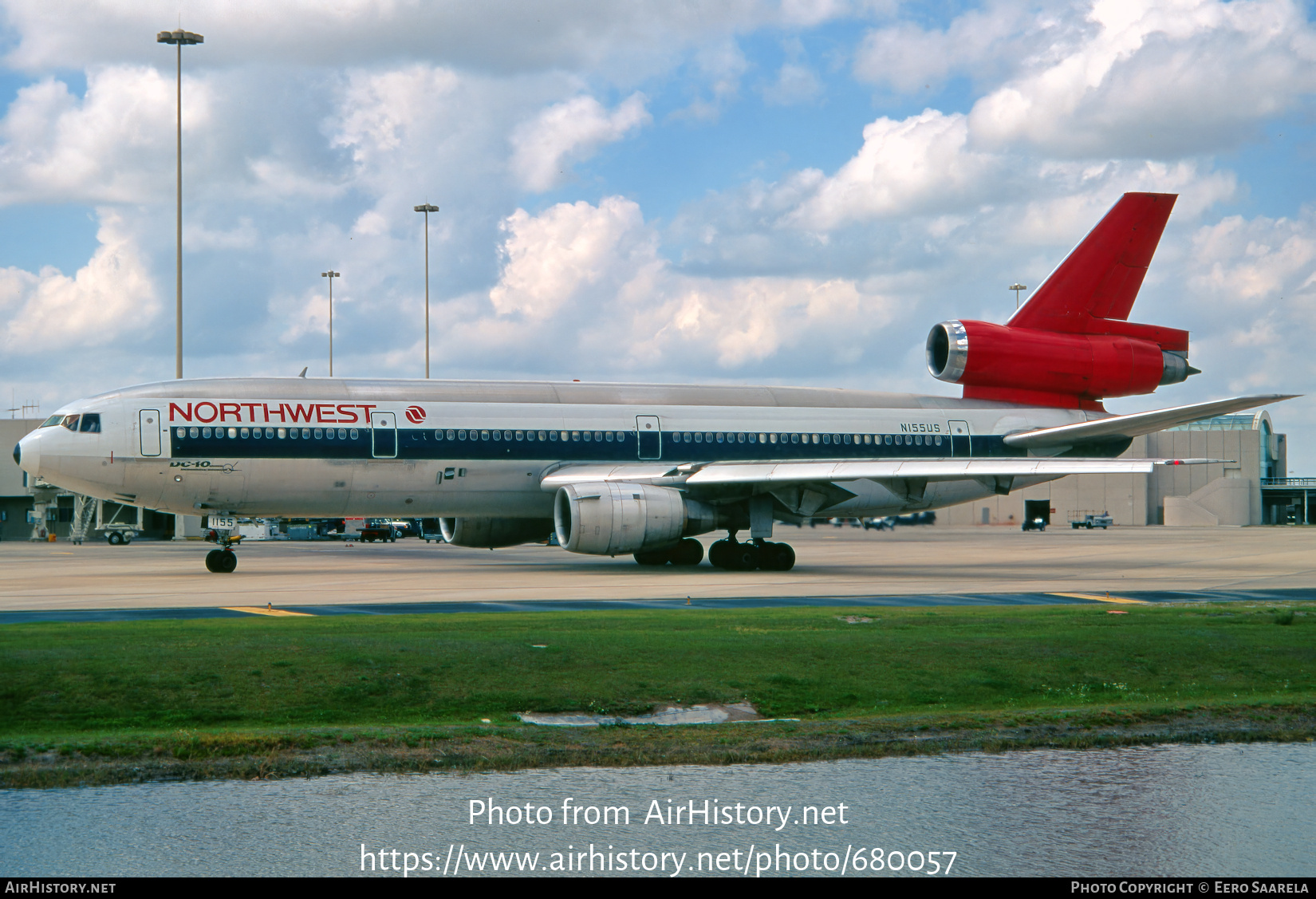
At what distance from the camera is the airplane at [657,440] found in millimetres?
28406

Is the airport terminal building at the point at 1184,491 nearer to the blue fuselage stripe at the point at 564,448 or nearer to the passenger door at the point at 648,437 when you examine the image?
the blue fuselage stripe at the point at 564,448

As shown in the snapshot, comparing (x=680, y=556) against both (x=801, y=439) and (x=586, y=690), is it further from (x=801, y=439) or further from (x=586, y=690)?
(x=586, y=690)

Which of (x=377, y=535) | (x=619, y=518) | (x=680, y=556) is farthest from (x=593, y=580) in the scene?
(x=377, y=535)

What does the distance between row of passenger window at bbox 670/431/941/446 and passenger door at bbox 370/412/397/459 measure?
24.0 feet

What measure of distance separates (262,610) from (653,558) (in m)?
16.4

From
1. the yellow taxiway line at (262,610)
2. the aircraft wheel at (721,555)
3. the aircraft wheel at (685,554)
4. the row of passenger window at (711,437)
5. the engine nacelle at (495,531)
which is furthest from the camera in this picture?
the engine nacelle at (495,531)

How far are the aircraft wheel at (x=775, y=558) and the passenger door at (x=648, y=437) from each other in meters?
3.76

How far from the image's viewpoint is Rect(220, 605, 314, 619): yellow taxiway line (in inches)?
713

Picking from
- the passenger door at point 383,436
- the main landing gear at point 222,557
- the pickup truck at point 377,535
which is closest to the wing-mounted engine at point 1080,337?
the passenger door at point 383,436

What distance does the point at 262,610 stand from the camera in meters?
18.8

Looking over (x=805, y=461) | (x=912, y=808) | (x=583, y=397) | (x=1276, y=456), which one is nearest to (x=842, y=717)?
(x=912, y=808)

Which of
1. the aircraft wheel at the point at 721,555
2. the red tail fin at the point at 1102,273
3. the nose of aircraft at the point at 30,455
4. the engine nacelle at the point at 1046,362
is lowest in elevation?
the aircraft wheel at the point at 721,555

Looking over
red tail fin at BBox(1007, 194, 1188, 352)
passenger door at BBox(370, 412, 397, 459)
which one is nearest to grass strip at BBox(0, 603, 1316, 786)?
passenger door at BBox(370, 412, 397, 459)

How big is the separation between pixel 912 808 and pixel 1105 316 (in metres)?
30.9
